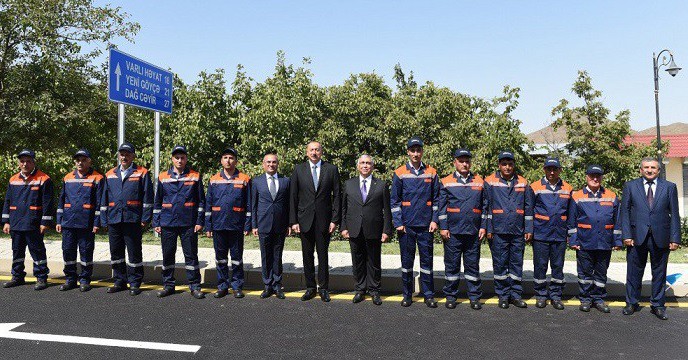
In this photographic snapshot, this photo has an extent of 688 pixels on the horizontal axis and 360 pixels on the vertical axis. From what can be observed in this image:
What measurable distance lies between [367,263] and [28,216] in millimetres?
4730

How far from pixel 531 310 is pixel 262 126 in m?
10.3

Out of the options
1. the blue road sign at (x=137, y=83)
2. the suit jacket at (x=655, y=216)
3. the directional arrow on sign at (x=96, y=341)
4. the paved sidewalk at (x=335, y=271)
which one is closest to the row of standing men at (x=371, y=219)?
the suit jacket at (x=655, y=216)

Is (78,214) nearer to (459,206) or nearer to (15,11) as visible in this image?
(459,206)

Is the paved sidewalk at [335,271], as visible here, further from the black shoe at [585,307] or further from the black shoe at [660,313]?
the black shoe at [660,313]

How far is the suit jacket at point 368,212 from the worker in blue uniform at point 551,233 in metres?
1.86

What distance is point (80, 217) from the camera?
6.53 metres

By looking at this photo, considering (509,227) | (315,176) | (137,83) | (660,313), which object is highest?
(137,83)

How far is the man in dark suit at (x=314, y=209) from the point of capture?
618 cm

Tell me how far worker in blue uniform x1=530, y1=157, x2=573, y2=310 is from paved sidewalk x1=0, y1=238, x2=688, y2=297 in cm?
70

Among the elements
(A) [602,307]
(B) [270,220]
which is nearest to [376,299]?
(B) [270,220]

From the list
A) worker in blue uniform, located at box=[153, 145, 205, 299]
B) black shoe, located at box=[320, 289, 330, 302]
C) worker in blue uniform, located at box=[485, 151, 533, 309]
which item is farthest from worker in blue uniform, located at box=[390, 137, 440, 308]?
worker in blue uniform, located at box=[153, 145, 205, 299]

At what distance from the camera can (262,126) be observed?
14367 millimetres

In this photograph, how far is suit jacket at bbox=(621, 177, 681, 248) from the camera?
5.57m

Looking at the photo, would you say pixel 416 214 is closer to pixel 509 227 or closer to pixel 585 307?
pixel 509 227
